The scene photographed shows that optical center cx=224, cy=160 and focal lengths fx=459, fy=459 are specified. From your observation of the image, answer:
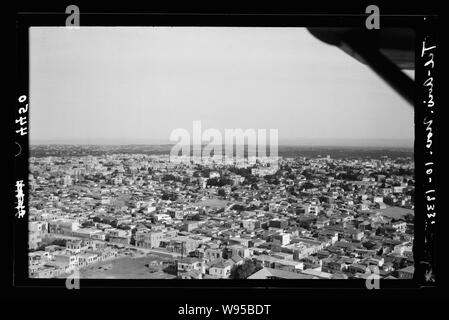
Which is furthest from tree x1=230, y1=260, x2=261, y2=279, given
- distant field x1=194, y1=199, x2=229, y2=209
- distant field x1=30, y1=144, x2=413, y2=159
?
distant field x1=30, y1=144, x2=413, y2=159

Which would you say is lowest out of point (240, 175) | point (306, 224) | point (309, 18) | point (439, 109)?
point (306, 224)

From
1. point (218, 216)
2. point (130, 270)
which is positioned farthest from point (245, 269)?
point (130, 270)

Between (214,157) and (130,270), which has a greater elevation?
(214,157)

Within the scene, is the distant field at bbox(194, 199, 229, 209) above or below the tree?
above

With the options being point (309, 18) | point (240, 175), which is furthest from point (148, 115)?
point (309, 18)

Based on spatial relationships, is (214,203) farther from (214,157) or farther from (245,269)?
(245,269)

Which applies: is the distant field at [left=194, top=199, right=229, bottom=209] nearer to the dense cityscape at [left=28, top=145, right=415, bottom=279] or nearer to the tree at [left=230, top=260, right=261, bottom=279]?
the dense cityscape at [left=28, top=145, right=415, bottom=279]
